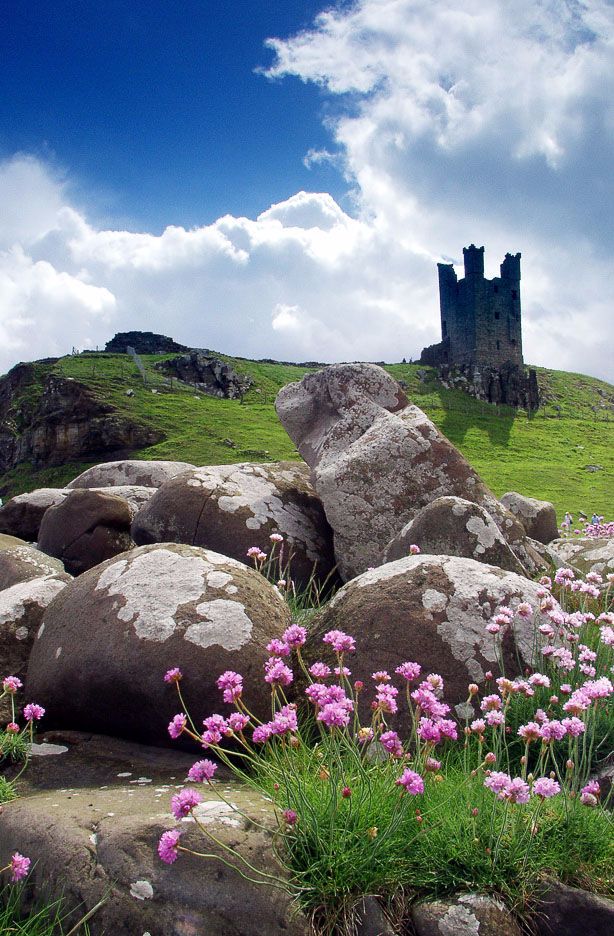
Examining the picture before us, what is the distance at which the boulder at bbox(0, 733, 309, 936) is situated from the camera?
11.7ft

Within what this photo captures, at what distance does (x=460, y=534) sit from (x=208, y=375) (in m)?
94.4

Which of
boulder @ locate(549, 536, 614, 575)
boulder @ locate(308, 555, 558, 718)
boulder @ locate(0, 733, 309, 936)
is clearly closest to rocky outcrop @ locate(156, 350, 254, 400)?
boulder @ locate(549, 536, 614, 575)

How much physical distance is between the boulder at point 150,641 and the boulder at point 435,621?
0.70m

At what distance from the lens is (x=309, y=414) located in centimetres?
1223

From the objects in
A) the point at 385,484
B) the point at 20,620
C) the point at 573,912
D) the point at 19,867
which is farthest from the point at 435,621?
the point at 385,484

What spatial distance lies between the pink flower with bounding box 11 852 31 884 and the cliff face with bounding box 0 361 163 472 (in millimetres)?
62206

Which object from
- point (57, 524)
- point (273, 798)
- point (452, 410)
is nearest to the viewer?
point (273, 798)

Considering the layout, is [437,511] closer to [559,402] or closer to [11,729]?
[11,729]

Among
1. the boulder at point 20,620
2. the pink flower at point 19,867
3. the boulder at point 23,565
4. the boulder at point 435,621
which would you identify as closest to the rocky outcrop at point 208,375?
the boulder at point 23,565

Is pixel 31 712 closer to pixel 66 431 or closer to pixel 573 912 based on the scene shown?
pixel 573 912

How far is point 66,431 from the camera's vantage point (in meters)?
68.1

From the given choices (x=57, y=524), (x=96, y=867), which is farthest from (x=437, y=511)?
(x=57, y=524)

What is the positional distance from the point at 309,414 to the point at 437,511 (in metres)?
4.62

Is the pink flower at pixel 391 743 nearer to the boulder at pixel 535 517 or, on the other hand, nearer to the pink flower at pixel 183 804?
the pink flower at pixel 183 804
